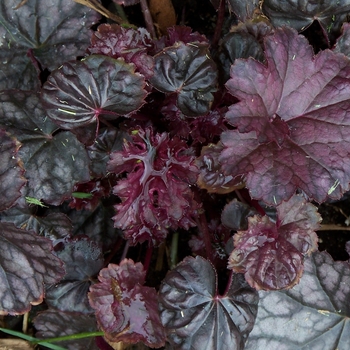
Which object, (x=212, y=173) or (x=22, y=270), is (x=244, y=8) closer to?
(x=212, y=173)

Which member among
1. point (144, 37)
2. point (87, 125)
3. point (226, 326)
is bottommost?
point (226, 326)

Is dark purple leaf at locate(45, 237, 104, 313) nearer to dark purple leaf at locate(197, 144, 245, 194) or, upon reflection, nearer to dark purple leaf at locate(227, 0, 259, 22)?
dark purple leaf at locate(197, 144, 245, 194)

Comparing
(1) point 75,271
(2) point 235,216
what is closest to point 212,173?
(2) point 235,216

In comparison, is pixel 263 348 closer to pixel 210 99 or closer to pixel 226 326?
pixel 226 326

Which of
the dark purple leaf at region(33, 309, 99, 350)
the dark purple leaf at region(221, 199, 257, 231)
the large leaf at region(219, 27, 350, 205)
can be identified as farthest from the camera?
the dark purple leaf at region(33, 309, 99, 350)

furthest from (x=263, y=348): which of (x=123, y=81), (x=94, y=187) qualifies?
(x=123, y=81)

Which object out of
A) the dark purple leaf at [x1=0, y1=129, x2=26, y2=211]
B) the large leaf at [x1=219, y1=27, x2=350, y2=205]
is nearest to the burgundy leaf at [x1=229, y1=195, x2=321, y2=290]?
the large leaf at [x1=219, y1=27, x2=350, y2=205]
